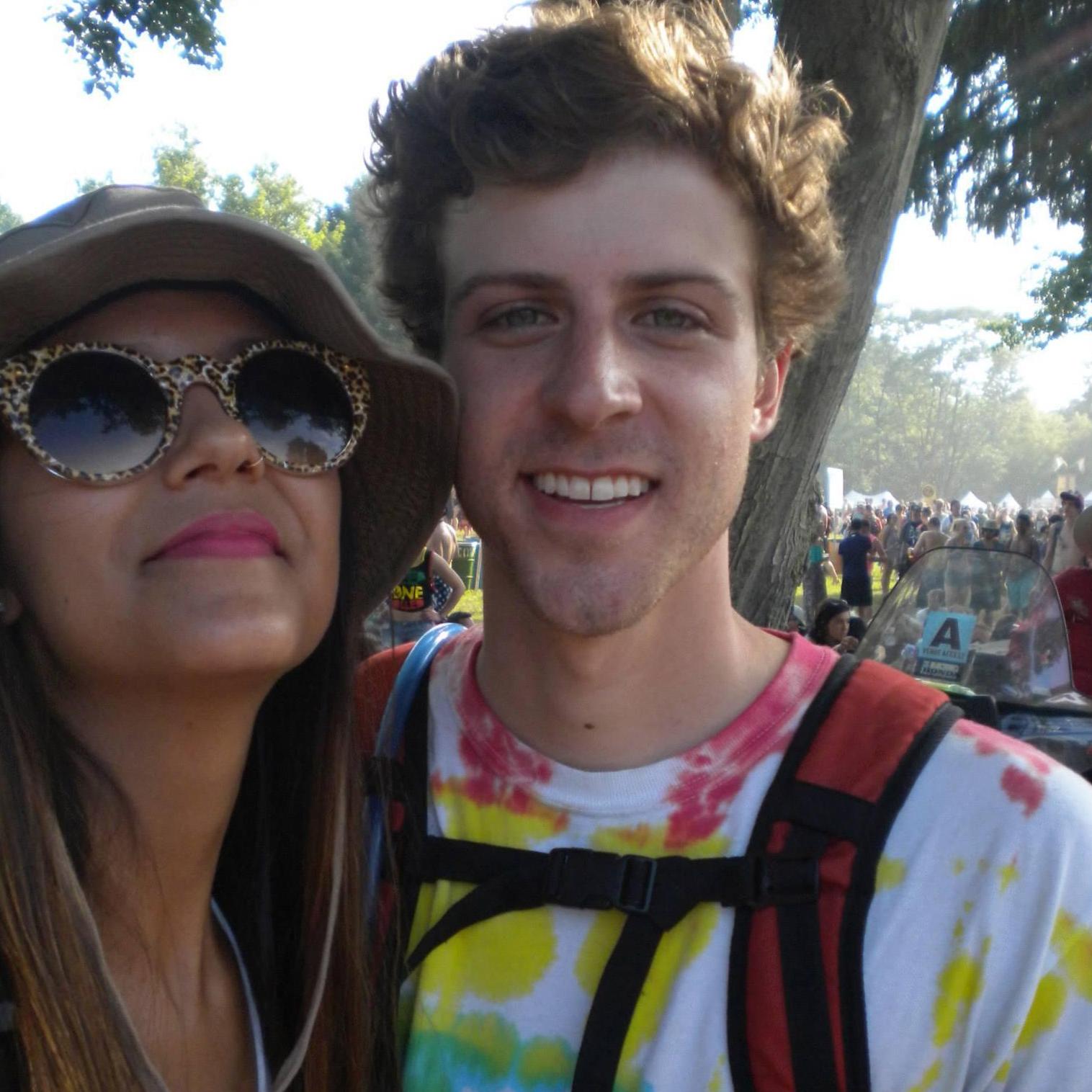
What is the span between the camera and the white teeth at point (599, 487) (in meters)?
1.90

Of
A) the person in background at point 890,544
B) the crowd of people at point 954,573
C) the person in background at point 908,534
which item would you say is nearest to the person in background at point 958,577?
the crowd of people at point 954,573

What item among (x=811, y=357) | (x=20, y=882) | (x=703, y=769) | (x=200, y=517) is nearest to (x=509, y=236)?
(x=200, y=517)

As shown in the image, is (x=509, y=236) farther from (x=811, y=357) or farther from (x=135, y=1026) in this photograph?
(x=811, y=357)

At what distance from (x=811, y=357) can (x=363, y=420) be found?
2.78 m

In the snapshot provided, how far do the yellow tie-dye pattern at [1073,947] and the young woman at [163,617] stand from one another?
1.01 m

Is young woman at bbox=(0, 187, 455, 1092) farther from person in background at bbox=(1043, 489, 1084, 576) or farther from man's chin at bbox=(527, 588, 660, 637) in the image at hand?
person in background at bbox=(1043, 489, 1084, 576)

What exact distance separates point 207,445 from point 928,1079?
4.19 ft

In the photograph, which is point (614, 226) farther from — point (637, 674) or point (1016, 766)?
point (1016, 766)

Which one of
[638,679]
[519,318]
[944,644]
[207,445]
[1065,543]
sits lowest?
[638,679]

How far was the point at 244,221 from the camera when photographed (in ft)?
5.06

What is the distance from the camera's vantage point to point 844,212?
4.02m

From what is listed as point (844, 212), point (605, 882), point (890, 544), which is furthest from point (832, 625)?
point (890, 544)

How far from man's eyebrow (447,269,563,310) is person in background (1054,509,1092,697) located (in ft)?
12.6

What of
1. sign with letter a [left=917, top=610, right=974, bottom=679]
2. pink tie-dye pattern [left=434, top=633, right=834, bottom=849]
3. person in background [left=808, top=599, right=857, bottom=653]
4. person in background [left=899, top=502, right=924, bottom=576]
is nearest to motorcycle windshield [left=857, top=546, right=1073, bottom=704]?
sign with letter a [left=917, top=610, right=974, bottom=679]
